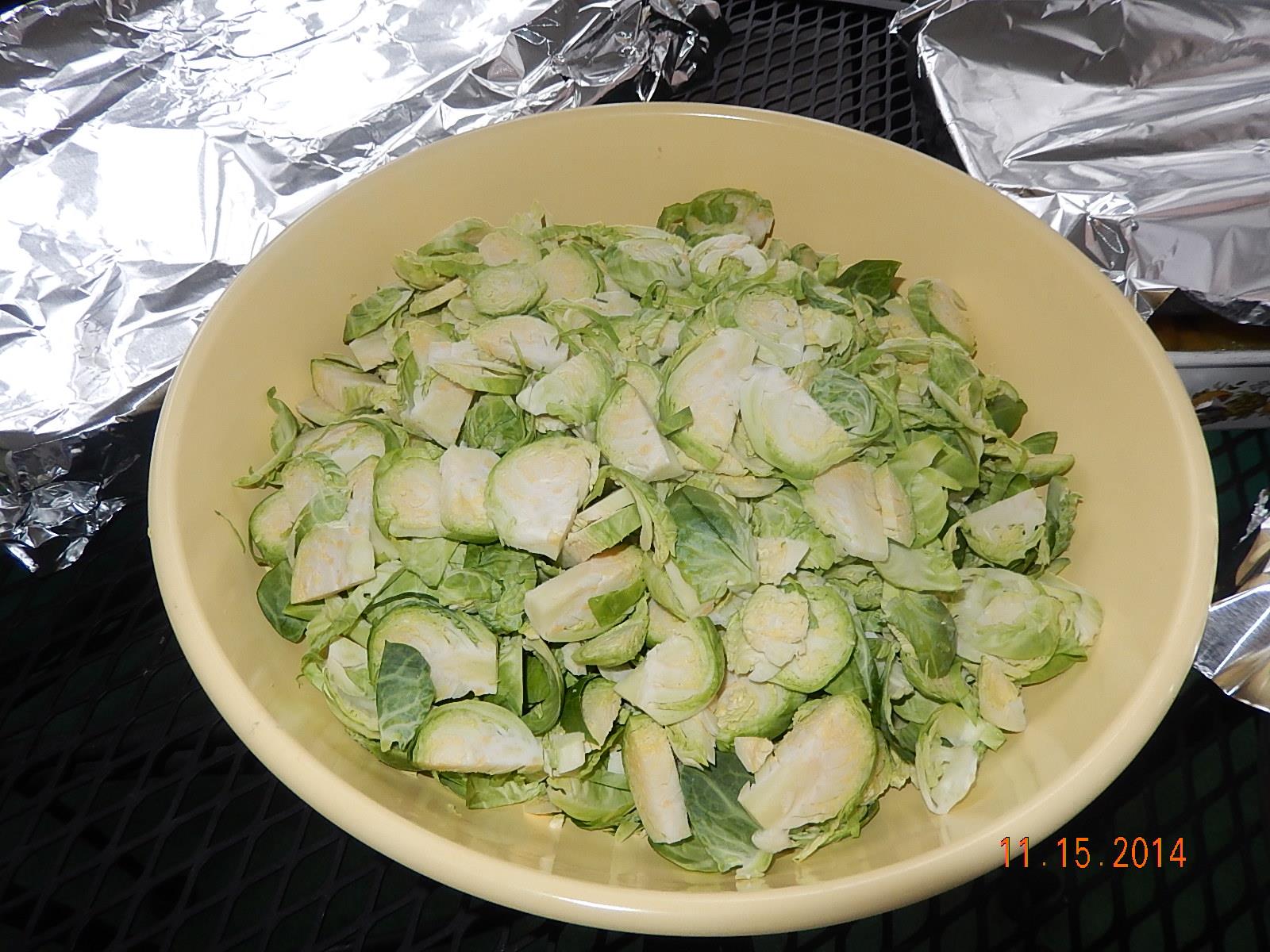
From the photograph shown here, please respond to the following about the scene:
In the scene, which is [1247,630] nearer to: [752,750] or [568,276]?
[752,750]

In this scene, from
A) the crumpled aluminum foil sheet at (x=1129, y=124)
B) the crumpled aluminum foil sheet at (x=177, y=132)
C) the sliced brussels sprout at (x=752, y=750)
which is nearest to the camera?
the sliced brussels sprout at (x=752, y=750)

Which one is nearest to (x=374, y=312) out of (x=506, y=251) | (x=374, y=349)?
(x=374, y=349)

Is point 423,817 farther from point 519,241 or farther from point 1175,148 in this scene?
point 1175,148

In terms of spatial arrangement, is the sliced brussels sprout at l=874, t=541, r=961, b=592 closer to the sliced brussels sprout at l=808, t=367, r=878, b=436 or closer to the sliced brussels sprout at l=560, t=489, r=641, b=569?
the sliced brussels sprout at l=808, t=367, r=878, b=436

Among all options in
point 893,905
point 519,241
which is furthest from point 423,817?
point 519,241

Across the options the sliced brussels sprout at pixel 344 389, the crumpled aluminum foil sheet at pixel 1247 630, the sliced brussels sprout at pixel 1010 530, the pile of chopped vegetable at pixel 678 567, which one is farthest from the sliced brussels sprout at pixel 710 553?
the crumpled aluminum foil sheet at pixel 1247 630

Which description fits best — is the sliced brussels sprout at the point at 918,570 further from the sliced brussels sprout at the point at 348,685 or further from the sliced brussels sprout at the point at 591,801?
the sliced brussels sprout at the point at 348,685

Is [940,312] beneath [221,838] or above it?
above
